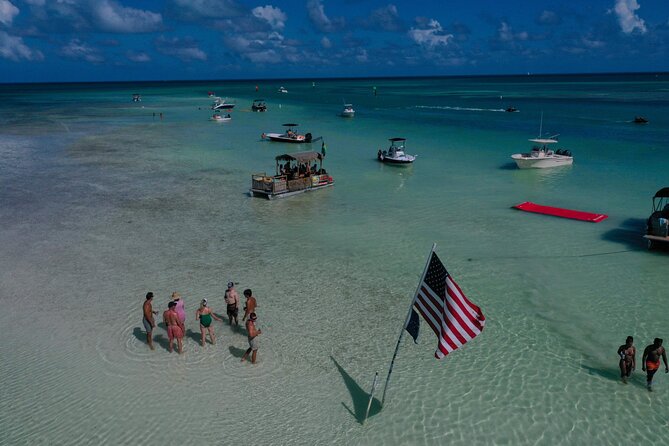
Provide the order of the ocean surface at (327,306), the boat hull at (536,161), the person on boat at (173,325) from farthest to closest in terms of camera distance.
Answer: the boat hull at (536,161), the person on boat at (173,325), the ocean surface at (327,306)

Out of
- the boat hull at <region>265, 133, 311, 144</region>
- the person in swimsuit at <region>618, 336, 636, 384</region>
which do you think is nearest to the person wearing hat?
the person in swimsuit at <region>618, 336, 636, 384</region>

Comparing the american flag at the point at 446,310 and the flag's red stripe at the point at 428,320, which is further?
the flag's red stripe at the point at 428,320

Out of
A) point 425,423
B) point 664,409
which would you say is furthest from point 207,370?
point 664,409

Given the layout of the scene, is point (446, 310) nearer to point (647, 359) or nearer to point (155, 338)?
point (647, 359)

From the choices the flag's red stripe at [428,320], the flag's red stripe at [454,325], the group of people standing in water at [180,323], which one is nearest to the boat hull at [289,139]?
the group of people standing in water at [180,323]

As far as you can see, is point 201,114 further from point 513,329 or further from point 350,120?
point 513,329

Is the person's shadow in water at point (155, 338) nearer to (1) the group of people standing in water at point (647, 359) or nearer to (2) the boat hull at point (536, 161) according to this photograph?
(1) the group of people standing in water at point (647, 359)
